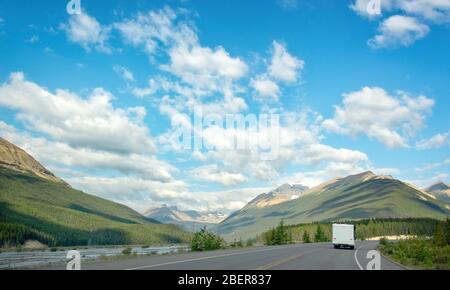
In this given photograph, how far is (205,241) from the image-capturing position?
58.7 m

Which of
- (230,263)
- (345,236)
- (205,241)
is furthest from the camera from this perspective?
(345,236)

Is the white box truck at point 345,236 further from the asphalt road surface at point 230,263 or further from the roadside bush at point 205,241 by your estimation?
the asphalt road surface at point 230,263

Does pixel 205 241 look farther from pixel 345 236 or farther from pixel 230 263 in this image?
pixel 230 263

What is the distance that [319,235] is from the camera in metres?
140

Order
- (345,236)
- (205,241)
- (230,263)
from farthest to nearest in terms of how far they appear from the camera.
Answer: (345,236) → (205,241) → (230,263)

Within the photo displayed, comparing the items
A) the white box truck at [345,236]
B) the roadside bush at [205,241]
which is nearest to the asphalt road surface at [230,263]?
the roadside bush at [205,241]

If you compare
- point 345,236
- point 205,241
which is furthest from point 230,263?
point 345,236

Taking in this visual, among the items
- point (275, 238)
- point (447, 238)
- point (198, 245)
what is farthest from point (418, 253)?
point (447, 238)

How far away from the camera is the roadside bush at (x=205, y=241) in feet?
190

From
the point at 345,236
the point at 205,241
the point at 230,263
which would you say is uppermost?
the point at 230,263
